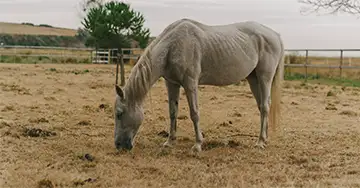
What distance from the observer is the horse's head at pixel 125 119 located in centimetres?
536

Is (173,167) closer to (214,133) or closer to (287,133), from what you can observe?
(214,133)

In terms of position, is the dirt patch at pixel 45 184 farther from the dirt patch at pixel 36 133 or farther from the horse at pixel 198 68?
the dirt patch at pixel 36 133

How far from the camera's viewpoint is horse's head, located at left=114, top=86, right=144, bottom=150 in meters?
5.36

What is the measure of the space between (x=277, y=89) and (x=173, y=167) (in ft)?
8.53

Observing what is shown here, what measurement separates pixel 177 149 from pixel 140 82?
106cm

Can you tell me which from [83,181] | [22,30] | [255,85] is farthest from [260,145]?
[22,30]

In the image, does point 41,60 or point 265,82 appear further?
point 41,60

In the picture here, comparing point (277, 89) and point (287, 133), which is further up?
point (277, 89)

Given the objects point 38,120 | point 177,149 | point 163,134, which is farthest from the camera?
point 38,120

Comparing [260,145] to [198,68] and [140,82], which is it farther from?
[140,82]

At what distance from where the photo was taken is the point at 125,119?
17.6 ft

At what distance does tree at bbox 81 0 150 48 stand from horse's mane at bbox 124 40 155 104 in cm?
3035

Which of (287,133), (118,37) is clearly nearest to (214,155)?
(287,133)

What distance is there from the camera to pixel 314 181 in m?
4.26
